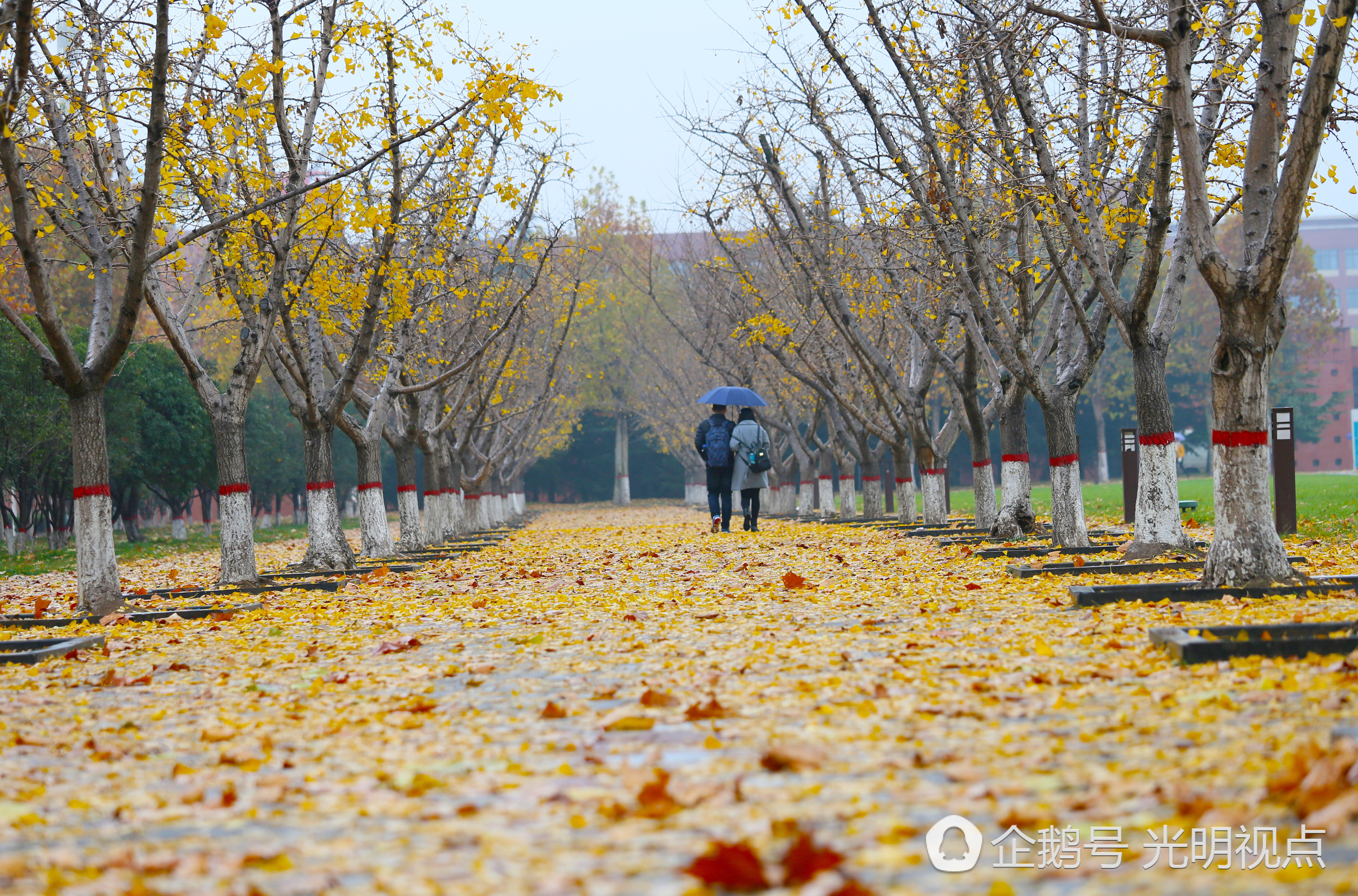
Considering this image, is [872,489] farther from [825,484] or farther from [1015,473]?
[1015,473]

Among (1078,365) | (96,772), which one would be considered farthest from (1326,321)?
(96,772)

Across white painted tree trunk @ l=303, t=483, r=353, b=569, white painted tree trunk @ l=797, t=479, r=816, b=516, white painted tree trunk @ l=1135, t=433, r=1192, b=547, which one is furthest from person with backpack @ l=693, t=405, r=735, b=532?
white painted tree trunk @ l=797, t=479, r=816, b=516

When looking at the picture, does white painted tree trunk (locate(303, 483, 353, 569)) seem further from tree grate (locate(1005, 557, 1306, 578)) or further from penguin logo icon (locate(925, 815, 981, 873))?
penguin logo icon (locate(925, 815, 981, 873))

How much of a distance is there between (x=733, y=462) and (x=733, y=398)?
1.32m

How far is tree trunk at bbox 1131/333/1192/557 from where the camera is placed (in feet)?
34.1

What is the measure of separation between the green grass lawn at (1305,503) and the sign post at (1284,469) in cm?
33

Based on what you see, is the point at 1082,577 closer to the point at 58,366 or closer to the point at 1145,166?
the point at 1145,166

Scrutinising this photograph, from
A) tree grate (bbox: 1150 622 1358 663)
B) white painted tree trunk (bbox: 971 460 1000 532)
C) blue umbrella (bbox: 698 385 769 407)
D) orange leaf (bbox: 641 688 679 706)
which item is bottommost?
orange leaf (bbox: 641 688 679 706)

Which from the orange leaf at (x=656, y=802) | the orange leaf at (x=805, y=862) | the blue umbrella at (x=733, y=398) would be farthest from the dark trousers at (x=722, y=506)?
the orange leaf at (x=805, y=862)

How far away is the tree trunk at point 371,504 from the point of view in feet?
54.2

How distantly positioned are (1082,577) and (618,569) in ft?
18.4

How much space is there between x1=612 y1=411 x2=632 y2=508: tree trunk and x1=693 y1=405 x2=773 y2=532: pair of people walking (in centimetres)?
3597

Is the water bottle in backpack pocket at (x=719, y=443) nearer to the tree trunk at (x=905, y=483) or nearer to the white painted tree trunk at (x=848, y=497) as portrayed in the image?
the tree trunk at (x=905, y=483)

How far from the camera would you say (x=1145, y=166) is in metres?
11.8
